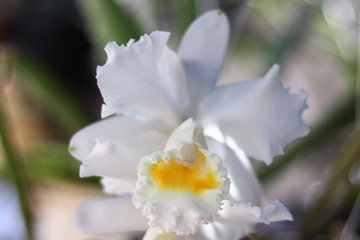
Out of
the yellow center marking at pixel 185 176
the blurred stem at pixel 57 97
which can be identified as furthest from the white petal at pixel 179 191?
the blurred stem at pixel 57 97

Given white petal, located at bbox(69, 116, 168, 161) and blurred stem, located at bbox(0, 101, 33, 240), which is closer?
white petal, located at bbox(69, 116, 168, 161)

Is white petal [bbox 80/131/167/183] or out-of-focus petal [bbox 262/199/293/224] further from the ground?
white petal [bbox 80/131/167/183]

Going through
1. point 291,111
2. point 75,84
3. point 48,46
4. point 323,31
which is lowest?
point 291,111

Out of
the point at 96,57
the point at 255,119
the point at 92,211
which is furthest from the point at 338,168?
the point at 96,57

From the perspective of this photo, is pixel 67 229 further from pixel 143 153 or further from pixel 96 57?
pixel 143 153

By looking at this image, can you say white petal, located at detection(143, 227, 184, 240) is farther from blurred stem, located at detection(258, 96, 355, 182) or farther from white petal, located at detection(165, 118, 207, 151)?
blurred stem, located at detection(258, 96, 355, 182)

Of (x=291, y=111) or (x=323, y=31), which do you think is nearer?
(x=291, y=111)

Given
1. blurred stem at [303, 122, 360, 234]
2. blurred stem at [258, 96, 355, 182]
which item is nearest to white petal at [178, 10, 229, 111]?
blurred stem at [303, 122, 360, 234]
